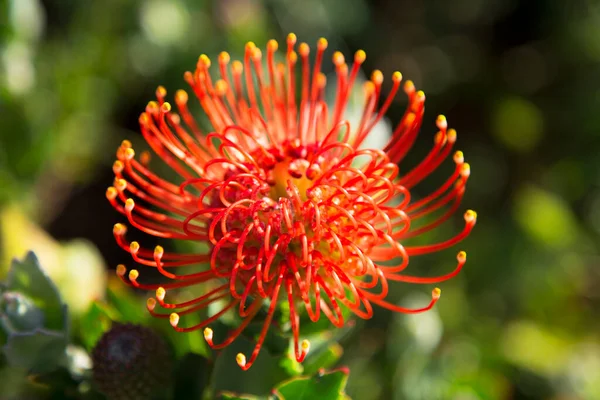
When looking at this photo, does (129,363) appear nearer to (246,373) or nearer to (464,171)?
(246,373)

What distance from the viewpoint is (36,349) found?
1434mm

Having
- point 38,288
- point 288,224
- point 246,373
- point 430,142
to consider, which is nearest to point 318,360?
point 246,373

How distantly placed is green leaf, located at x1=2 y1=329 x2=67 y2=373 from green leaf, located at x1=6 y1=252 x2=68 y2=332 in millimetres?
41

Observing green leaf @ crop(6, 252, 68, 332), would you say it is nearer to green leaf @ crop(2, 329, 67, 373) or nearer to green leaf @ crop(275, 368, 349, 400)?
green leaf @ crop(2, 329, 67, 373)

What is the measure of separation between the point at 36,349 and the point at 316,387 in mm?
602

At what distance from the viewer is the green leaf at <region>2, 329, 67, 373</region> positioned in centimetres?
141

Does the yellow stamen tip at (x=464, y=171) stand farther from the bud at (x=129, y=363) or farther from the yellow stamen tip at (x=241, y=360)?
the bud at (x=129, y=363)

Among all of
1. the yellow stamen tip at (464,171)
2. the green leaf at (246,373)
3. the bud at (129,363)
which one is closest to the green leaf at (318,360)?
the green leaf at (246,373)

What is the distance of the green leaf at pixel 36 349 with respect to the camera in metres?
1.41

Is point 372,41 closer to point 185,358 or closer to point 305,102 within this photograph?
point 305,102

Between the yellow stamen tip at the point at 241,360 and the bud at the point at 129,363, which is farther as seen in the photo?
the bud at the point at 129,363

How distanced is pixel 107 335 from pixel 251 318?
0.32 m

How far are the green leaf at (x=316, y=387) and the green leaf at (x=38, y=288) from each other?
1.70 feet

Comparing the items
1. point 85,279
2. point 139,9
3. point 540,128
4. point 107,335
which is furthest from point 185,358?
point 540,128
